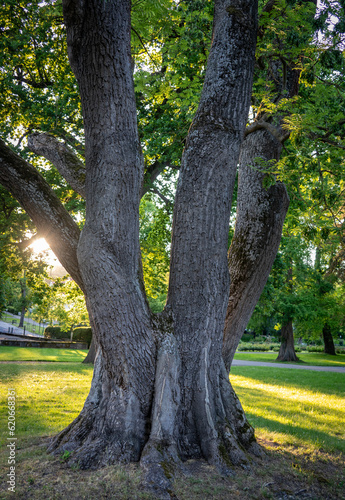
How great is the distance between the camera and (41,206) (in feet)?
13.9

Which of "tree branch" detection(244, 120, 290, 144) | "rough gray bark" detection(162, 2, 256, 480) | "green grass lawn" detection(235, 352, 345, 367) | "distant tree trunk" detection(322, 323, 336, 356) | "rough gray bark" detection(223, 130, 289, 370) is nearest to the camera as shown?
"rough gray bark" detection(162, 2, 256, 480)

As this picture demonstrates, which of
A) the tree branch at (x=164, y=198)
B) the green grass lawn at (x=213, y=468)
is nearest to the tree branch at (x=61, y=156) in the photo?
the green grass lawn at (x=213, y=468)

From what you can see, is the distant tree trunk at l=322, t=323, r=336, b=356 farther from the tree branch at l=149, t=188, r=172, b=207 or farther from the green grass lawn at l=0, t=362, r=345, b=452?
the tree branch at l=149, t=188, r=172, b=207

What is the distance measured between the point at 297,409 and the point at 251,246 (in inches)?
197

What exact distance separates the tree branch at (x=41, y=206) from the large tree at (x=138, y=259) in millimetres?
14

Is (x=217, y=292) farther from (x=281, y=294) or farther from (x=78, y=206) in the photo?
(x=281, y=294)

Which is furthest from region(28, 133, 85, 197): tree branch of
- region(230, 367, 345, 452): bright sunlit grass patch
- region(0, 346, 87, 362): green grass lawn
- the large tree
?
region(0, 346, 87, 362): green grass lawn

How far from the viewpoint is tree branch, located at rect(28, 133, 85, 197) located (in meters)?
4.80

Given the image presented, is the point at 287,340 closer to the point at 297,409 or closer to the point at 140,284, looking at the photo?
the point at 297,409

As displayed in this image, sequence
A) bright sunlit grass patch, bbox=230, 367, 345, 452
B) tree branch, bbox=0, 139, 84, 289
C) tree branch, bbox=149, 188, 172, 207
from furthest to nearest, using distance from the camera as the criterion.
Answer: tree branch, bbox=149, 188, 172, 207 → bright sunlit grass patch, bbox=230, 367, 345, 452 → tree branch, bbox=0, 139, 84, 289

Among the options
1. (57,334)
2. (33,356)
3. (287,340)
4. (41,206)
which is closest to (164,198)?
(41,206)

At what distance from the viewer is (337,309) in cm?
2534

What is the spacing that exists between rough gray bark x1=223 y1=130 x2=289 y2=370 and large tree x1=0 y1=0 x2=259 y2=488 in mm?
725

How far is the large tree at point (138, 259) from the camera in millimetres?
3592
